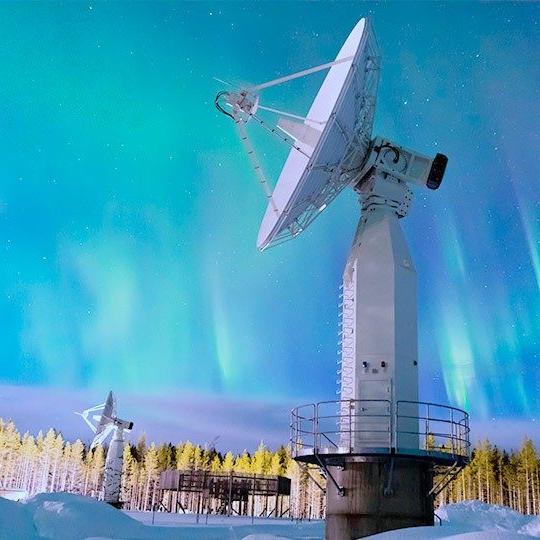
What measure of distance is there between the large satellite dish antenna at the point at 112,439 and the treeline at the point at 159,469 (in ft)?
162

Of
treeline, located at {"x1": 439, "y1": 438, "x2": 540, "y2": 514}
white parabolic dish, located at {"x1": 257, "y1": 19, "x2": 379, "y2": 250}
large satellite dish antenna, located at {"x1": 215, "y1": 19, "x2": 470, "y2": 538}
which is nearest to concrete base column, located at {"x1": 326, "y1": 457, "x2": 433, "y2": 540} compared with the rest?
large satellite dish antenna, located at {"x1": 215, "y1": 19, "x2": 470, "y2": 538}

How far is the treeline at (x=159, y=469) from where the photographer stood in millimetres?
94250

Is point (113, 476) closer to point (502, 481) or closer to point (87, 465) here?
point (502, 481)

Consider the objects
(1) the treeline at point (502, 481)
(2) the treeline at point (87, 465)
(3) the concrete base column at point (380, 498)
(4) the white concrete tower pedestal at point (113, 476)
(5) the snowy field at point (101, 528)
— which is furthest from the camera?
(2) the treeline at point (87, 465)

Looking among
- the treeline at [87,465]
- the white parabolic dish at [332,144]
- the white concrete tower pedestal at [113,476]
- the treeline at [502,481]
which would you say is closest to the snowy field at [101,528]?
the white parabolic dish at [332,144]

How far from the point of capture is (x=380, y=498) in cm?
1866

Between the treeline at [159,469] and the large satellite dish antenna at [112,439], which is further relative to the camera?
the treeline at [159,469]

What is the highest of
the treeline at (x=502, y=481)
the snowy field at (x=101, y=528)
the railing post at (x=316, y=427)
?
the treeline at (x=502, y=481)

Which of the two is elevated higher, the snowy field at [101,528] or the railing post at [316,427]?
the railing post at [316,427]

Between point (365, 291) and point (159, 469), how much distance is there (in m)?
110

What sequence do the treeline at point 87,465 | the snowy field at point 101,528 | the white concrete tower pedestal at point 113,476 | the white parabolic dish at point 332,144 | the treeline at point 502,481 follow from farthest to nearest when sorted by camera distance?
the treeline at point 87,465 < the treeline at point 502,481 < the white concrete tower pedestal at point 113,476 < the white parabolic dish at point 332,144 < the snowy field at point 101,528

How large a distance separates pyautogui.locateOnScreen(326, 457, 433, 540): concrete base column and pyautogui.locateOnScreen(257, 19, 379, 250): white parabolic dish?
315 inches

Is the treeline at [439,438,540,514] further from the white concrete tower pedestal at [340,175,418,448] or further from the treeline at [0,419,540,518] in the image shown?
the white concrete tower pedestal at [340,175,418,448]

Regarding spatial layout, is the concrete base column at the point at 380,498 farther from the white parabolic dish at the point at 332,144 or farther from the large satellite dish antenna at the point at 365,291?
the white parabolic dish at the point at 332,144
